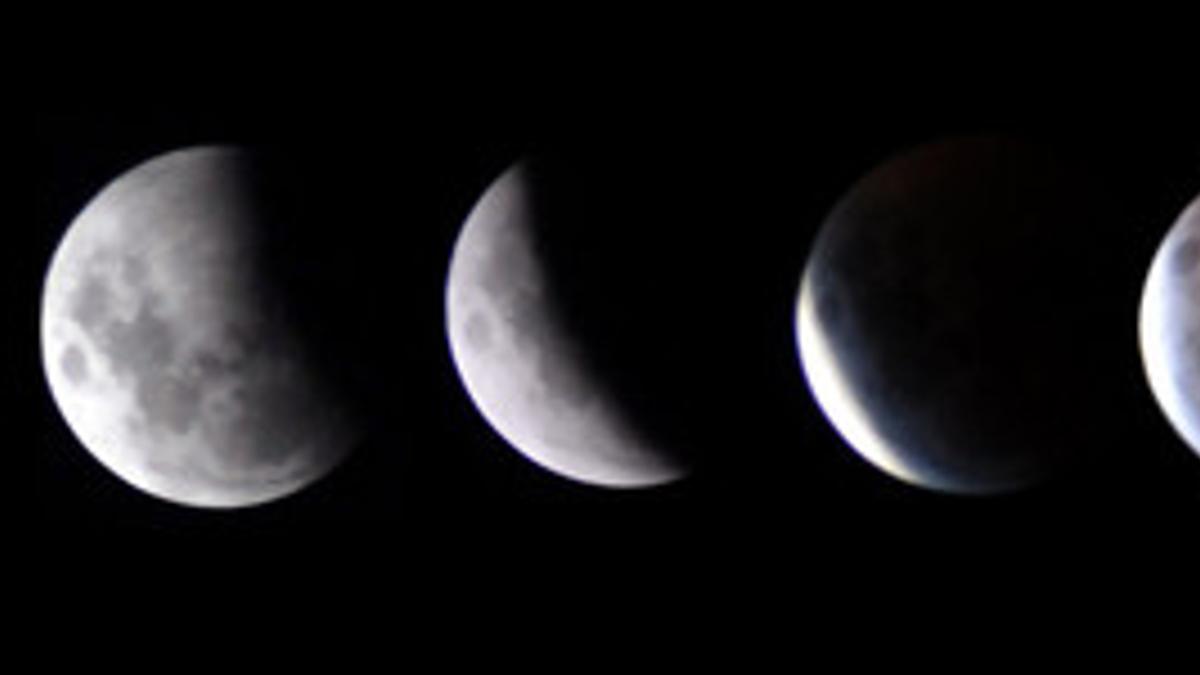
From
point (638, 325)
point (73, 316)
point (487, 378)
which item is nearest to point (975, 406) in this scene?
point (638, 325)

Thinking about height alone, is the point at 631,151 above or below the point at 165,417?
above

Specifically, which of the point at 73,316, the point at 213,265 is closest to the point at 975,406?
the point at 213,265

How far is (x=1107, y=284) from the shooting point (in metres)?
7.37

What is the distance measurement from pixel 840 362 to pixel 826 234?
0.60 m

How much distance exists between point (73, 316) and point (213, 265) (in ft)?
2.56

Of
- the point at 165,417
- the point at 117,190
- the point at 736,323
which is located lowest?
the point at 165,417

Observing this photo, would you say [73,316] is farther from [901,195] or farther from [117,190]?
[901,195]

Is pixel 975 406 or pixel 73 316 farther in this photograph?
pixel 73 316

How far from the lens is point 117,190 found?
8406 mm

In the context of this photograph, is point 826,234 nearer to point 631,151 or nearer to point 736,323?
point 736,323

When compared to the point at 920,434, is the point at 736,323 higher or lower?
higher

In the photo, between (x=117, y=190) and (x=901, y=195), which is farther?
(x=117, y=190)

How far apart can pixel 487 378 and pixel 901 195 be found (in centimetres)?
218

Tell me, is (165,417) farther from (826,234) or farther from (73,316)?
(826,234)
